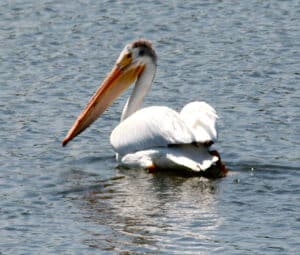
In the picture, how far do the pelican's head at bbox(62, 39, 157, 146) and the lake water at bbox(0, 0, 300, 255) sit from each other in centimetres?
28

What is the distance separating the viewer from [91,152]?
1093cm

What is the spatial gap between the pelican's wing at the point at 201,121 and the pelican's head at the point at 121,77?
3.57 feet

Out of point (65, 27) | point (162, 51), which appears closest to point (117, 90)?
point (162, 51)

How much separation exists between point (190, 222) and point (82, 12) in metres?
8.12

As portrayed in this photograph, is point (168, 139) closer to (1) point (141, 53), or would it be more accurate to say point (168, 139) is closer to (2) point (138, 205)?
(2) point (138, 205)

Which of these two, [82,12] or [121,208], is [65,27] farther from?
[121,208]

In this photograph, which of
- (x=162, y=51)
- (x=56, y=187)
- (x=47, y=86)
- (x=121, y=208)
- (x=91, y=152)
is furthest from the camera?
(x=162, y=51)

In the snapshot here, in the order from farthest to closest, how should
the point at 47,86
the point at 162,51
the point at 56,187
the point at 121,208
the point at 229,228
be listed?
the point at 162,51
the point at 47,86
the point at 56,187
the point at 121,208
the point at 229,228

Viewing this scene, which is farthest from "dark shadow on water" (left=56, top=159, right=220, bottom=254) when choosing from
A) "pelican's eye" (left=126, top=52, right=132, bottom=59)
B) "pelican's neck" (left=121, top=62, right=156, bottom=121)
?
"pelican's eye" (left=126, top=52, right=132, bottom=59)

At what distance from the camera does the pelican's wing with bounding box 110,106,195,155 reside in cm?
976

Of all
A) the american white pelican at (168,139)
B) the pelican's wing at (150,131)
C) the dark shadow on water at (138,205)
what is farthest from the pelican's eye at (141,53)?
the dark shadow on water at (138,205)

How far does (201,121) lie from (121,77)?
1667 millimetres

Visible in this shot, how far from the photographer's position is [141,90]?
441 inches

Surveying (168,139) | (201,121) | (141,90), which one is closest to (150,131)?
(168,139)
